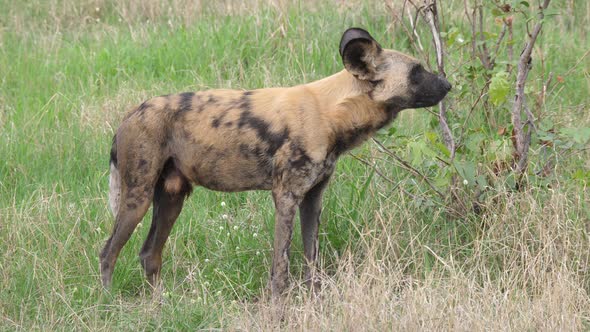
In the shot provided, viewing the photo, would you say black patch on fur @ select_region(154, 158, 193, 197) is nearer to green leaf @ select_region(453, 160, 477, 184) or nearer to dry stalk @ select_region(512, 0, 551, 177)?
green leaf @ select_region(453, 160, 477, 184)

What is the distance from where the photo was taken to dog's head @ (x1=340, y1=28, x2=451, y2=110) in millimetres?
4770

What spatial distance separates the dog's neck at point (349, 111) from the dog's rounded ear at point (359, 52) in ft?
Answer: 0.20

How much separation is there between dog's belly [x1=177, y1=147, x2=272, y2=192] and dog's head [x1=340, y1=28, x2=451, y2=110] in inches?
22.9

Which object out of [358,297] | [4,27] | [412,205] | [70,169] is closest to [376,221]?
[412,205]

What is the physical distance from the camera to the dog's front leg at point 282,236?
4773 millimetres

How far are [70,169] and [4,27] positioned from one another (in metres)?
2.78

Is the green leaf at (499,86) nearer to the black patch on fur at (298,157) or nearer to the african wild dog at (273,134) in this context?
the african wild dog at (273,134)

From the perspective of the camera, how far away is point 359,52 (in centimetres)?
475

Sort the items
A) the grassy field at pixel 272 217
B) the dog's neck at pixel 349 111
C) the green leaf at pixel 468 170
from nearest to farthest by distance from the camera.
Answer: the grassy field at pixel 272 217, the dog's neck at pixel 349 111, the green leaf at pixel 468 170

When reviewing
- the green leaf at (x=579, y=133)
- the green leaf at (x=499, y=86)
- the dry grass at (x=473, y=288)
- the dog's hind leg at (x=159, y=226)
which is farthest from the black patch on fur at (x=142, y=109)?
the green leaf at (x=579, y=133)

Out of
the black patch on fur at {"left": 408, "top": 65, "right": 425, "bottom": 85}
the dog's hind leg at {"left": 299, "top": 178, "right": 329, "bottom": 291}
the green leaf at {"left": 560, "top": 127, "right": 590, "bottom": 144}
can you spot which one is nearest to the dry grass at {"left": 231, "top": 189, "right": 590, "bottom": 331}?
the dog's hind leg at {"left": 299, "top": 178, "right": 329, "bottom": 291}

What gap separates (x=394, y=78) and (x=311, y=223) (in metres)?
0.81

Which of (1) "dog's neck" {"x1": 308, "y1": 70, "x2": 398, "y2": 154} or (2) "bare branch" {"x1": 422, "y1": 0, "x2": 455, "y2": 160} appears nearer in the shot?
(1) "dog's neck" {"x1": 308, "y1": 70, "x2": 398, "y2": 154}

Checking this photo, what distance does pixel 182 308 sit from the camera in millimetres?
4629
